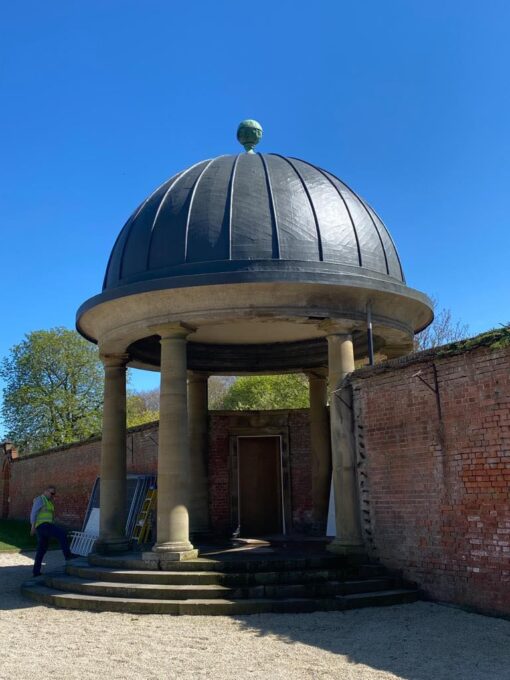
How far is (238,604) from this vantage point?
9.00 m

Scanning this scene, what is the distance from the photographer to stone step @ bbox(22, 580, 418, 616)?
8992 millimetres

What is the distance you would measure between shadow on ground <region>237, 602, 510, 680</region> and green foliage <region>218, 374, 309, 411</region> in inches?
1047

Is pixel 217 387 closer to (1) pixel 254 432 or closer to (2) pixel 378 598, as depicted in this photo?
(1) pixel 254 432

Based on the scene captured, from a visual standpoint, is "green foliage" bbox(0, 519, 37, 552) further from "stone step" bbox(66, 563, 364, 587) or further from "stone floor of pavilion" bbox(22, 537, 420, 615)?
"stone step" bbox(66, 563, 364, 587)

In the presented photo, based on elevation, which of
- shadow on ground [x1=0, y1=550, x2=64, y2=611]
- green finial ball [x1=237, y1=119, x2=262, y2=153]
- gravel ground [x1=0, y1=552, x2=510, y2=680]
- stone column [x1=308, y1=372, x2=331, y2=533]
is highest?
green finial ball [x1=237, y1=119, x2=262, y2=153]

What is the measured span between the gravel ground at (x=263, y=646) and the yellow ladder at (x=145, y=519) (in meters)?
7.62

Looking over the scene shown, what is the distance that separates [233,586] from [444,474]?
3.56 m

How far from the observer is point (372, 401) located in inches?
435

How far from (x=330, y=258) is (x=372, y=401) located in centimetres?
265

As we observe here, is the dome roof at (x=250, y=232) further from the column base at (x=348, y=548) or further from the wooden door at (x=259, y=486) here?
the wooden door at (x=259, y=486)

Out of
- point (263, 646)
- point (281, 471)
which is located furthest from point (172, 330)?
point (281, 471)

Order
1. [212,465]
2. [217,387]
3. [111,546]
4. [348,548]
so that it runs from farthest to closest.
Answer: [217,387] < [212,465] < [111,546] < [348,548]

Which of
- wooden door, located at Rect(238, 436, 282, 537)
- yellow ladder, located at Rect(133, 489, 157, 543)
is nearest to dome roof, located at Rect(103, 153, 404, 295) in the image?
wooden door, located at Rect(238, 436, 282, 537)

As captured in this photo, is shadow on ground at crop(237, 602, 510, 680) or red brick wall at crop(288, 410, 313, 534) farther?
red brick wall at crop(288, 410, 313, 534)
